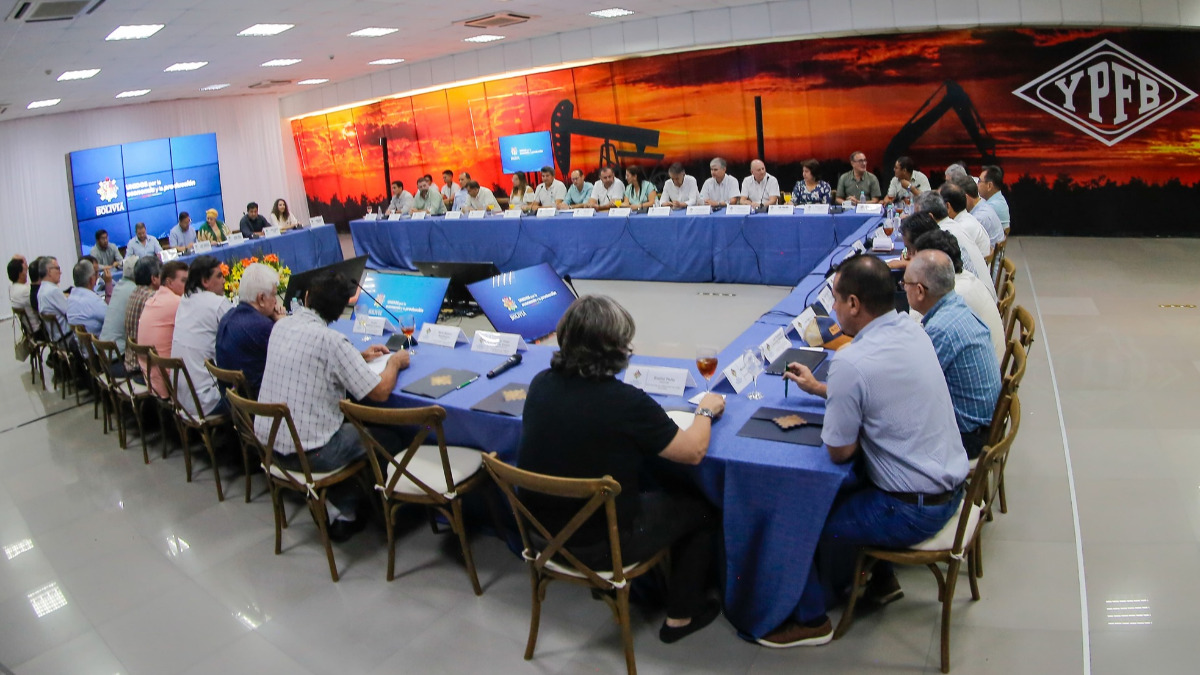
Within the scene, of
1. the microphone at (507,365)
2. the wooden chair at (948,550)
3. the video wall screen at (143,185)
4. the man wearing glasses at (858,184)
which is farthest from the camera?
the video wall screen at (143,185)

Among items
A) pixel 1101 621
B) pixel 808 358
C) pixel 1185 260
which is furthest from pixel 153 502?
pixel 1185 260

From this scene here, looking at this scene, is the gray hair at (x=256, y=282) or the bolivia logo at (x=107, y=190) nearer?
the gray hair at (x=256, y=282)

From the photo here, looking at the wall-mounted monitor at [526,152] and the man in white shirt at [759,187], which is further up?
the wall-mounted monitor at [526,152]

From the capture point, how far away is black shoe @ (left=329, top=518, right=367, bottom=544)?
126 inches

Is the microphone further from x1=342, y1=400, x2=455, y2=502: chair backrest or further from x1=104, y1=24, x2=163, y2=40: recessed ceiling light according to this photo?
x1=104, y1=24, x2=163, y2=40: recessed ceiling light

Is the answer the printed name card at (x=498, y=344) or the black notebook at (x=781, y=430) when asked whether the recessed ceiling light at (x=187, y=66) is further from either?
the black notebook at (x=781, y=430)

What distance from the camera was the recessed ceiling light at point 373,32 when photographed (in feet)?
26.7

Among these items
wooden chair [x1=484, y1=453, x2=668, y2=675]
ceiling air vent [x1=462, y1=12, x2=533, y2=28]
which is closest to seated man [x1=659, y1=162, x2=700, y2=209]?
ceiling air vent [x1=462, y1=12, x2=533, y2=28]

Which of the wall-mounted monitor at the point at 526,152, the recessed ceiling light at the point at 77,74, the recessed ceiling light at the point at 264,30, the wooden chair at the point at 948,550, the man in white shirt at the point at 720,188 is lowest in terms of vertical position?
the wooden chair at the point at 948,550

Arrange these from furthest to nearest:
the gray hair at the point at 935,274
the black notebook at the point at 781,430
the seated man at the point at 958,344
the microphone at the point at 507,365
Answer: the microphone at the point at 507,365 < the gray hair at the point at 935,274 < the seated man at the point at 958,344 < the black notebook at the point at 781,430

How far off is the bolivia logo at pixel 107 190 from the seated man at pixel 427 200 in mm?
5680

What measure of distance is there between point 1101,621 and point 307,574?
2712mm

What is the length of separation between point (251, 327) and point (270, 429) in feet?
1.93

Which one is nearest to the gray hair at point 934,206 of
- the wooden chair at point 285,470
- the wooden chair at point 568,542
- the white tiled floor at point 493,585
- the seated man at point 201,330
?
the white tiled floor at point 493,585
